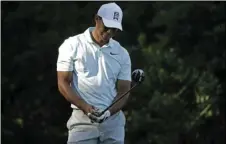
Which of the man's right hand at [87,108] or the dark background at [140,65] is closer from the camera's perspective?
the man's right hand at [87,108]

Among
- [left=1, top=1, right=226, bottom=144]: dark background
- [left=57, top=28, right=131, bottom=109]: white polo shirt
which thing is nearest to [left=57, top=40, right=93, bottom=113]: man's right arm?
[left=57, top=28, right=131, bottom=109]: white polo shirt

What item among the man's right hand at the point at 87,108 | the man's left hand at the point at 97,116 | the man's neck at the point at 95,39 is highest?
the man's neck at the point at 95,39

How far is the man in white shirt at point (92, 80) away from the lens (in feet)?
16.3

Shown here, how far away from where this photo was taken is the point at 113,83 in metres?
5.06

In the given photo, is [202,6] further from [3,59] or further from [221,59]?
[3,59]

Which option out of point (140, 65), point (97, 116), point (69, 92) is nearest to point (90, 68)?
point (69, 92)

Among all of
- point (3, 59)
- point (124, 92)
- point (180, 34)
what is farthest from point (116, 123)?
point (180, 34)

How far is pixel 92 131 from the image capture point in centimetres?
497

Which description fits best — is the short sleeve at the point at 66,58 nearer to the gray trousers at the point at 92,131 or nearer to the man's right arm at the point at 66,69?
the man's right arm at the point at 66,69

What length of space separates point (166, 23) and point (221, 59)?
1.30 metres

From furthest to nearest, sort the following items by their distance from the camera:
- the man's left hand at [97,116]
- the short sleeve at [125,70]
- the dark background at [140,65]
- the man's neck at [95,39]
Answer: the dark background at [140,65]
the short sleeve at [125,70]
the man's neck at [95,39]
the man's left hand at [97,116]

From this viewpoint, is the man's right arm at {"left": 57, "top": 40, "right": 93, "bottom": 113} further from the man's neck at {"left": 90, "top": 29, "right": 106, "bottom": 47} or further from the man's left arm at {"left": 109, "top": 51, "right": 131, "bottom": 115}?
the man's left arm at {"left": 109, "top": 51, "right": 131, "bottom": 115}

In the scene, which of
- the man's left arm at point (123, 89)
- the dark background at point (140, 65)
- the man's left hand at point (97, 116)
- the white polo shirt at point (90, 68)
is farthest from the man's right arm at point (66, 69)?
the dark background at point (140, 65)

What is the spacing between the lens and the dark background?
14.9m
